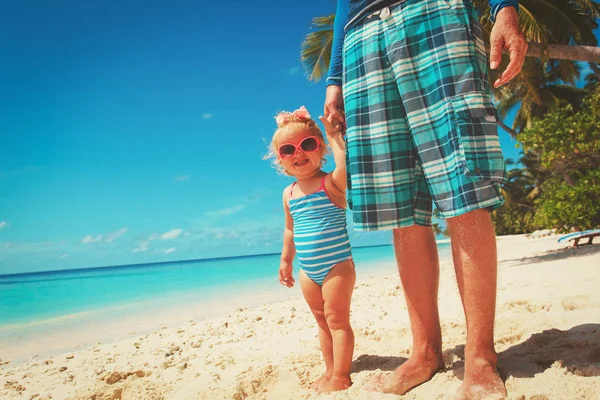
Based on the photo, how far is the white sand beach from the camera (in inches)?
64.9

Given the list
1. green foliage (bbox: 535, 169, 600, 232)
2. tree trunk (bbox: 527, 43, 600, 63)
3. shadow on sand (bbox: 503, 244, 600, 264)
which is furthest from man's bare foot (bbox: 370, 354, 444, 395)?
green foliage (bbox: 535, 169, 600, 232)

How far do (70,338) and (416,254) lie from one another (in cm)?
606

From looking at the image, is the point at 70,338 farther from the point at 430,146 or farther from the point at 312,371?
the point at 430,146

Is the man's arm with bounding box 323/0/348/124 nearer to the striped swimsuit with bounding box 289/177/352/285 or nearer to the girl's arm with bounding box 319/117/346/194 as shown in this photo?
the girl's arm with bounding box 319/117/346/194

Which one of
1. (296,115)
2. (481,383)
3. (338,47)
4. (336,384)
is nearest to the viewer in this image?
(481,383)

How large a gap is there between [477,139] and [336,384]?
1341mm

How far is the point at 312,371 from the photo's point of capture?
7.69ft

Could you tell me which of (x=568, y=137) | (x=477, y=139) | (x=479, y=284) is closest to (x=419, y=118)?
(x=477, y=139)

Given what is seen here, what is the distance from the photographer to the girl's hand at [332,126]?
6.84 ft

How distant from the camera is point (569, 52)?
7.43m

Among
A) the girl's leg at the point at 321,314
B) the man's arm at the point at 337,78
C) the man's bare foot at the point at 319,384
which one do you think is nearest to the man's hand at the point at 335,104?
the man's arm at the point at 337,78

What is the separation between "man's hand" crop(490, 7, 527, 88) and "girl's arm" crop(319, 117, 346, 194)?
791 mm

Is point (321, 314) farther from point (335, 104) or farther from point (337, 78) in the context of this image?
point (337, 78)

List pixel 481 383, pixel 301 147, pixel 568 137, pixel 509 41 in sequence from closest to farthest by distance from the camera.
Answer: pixel 481 383 < pixel 509 41 < pixel 301 147 < pixel 568 137
